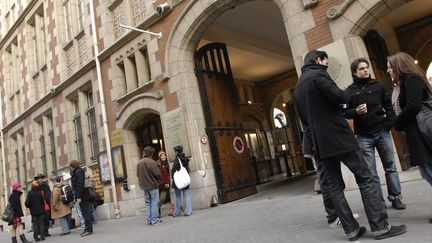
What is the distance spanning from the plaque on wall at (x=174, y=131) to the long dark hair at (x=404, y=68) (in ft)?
20.2

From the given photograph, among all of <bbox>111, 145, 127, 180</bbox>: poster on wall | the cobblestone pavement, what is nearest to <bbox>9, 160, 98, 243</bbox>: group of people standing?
<bbox>111, 145, 127, 180</bbox>: poster on wall

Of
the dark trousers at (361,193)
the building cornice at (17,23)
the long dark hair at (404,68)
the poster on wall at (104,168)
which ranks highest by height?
the building cornice at (17,23)

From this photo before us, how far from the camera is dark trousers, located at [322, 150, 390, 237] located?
3.34 meters

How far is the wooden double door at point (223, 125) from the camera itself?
9.38 m

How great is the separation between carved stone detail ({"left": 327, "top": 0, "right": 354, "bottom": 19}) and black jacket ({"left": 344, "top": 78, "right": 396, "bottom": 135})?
2903 millimetres

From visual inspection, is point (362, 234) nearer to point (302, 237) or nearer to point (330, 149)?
point (302, 237)

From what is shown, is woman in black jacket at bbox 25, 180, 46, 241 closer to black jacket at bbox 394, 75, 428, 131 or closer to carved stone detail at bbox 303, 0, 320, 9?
carved stone detail at bbox 303, 0, 320, 9

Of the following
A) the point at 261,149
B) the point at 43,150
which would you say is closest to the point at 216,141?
the point at 261,149

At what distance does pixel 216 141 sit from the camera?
945 cm

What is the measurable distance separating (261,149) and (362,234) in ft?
46.7

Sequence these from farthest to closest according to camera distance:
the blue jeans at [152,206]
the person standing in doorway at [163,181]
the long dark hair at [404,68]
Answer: the person standing in doorway at [163,181]
the blue jeans at [152,206]
the long dark hair at [404,68]

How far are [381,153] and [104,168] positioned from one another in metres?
9.37

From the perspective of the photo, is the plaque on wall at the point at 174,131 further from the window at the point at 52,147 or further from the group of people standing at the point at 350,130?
the window at the point at 52,147

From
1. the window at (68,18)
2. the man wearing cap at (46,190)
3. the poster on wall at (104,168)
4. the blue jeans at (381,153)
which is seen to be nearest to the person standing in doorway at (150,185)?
the man wearing cap at (46,190)
